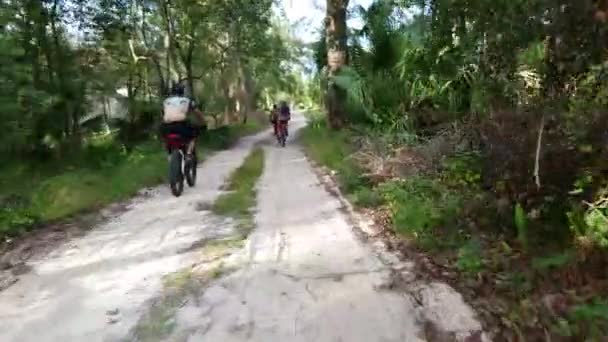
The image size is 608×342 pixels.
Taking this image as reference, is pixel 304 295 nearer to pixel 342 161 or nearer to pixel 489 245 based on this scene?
pixel 489 245

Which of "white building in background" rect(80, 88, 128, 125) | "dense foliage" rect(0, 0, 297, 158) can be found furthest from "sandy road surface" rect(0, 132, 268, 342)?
"white building in background" rect(80, 88, 128, 125)

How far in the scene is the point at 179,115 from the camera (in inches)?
372

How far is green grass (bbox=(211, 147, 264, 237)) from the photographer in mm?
7488

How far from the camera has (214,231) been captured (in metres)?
6.87

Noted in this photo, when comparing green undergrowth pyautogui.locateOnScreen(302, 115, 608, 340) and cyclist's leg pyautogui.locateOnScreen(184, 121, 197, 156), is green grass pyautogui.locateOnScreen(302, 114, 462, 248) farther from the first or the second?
cyclist's leg pyautogui.locateOnScreen(184, 121, 197, 156)

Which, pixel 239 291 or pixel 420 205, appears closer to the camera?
pixel 239 291

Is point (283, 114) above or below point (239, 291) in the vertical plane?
above

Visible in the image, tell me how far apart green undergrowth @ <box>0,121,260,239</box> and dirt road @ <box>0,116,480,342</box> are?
126 cm

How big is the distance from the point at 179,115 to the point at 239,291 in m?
5.22

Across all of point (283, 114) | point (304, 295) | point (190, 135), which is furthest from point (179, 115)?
point (283, 114)

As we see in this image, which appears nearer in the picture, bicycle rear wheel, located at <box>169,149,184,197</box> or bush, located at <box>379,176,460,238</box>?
bush, located at <box>379,176,460,238</box>

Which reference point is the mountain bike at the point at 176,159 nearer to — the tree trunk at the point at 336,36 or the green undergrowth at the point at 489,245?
the green undergrowth at the point at 489,245

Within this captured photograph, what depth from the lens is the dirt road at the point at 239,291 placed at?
4070mm

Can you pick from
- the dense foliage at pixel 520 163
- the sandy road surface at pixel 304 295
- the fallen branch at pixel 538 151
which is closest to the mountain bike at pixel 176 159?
the sandy road surface at pixel 304 295
